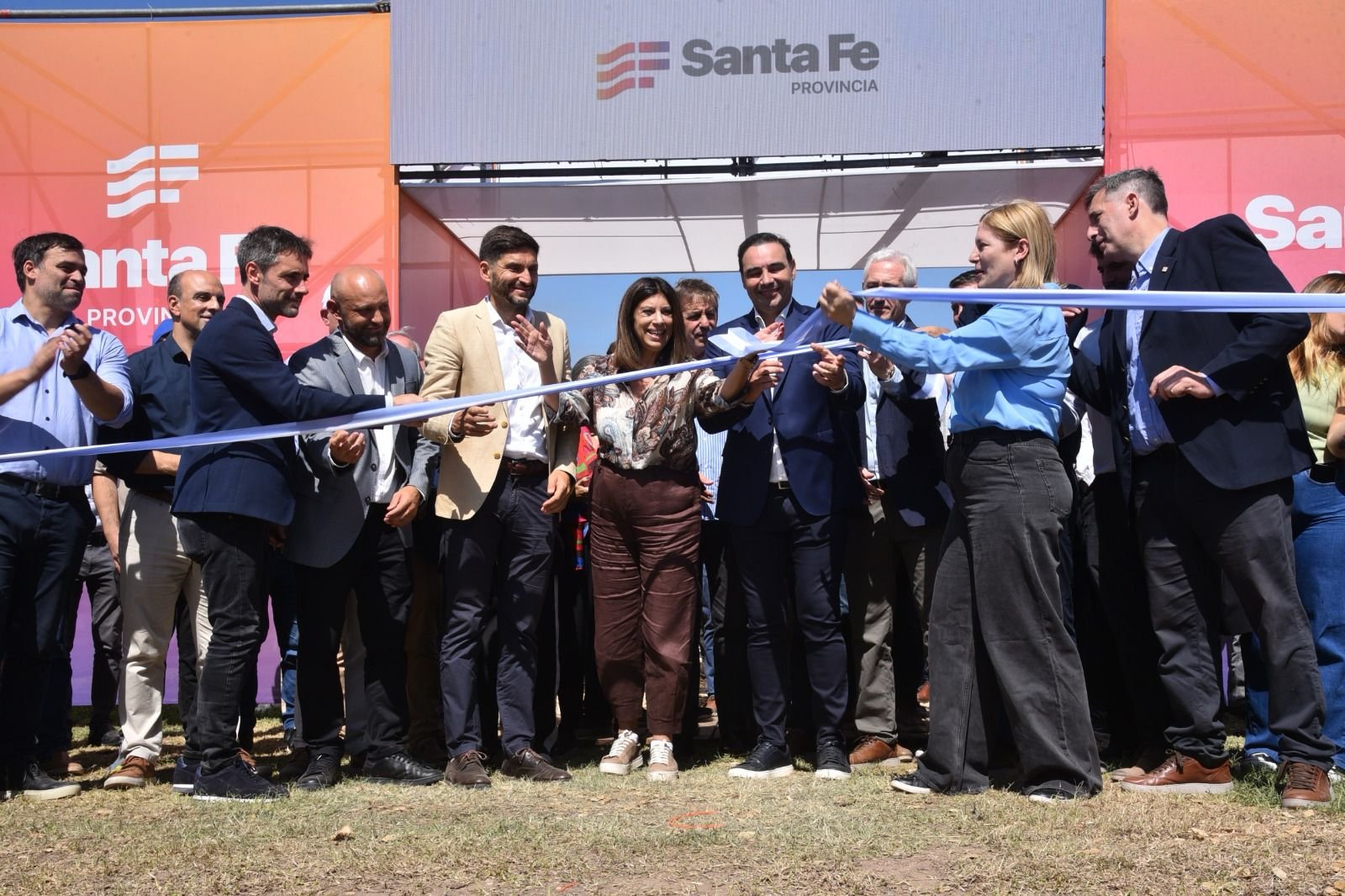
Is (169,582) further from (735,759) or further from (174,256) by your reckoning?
(174,256)

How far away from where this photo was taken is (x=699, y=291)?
6105mm

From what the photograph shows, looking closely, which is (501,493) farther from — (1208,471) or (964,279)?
(1208,471)

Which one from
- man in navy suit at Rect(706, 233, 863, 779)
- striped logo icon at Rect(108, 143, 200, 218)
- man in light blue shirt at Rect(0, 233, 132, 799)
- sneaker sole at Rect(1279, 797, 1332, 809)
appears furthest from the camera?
striped logo icon at Rect(108, 143, 200, 218)

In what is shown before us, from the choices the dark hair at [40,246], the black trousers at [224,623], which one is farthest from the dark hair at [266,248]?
the black trousers at [224,623]

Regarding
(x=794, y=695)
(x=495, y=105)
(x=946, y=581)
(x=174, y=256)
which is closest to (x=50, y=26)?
(x=174, y=256)

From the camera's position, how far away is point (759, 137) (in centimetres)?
768

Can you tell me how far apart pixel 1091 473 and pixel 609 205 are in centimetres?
416

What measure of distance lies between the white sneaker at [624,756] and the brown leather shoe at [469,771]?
0.48 m

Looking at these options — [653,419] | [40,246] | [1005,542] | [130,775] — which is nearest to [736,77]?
[653,419]

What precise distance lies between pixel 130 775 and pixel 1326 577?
4548 millimetres

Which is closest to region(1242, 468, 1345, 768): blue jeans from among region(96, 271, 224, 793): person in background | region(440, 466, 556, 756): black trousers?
region(440, 466, 556, 756): black trousers

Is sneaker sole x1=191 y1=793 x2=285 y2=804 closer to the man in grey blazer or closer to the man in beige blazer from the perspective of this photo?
the man in grey blazer

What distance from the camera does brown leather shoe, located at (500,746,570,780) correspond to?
4.85 metres

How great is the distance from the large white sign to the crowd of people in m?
2.29
